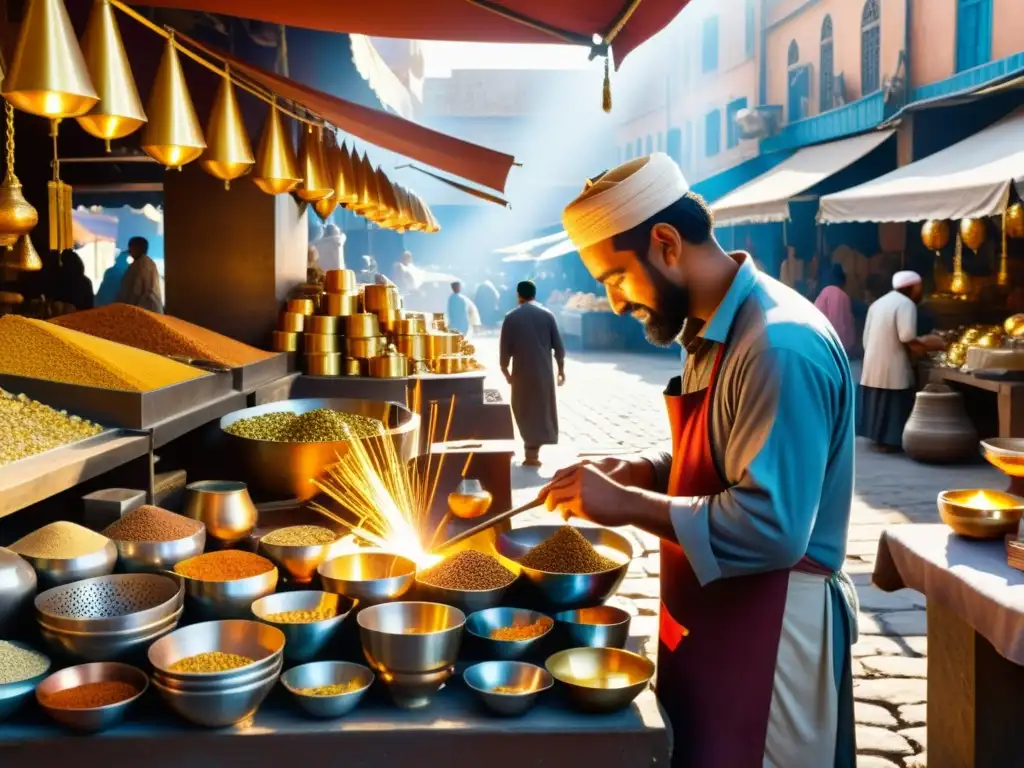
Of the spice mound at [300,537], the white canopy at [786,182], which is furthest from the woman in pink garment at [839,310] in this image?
the spice mound at [300,537]

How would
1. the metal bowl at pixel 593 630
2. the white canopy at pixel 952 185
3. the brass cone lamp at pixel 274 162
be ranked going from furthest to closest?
the white canopy at pixel 952 185
the brass cone lamp at pixel 274 162
the metal bowl at pixel 593 630

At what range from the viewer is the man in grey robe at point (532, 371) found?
8359 mm

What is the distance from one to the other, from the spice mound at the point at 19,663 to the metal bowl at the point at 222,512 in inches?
29.4

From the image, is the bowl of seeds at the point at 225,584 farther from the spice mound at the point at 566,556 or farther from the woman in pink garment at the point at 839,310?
the woman in pink garment at the point at 839,310

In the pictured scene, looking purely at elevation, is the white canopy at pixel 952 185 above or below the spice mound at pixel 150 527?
above

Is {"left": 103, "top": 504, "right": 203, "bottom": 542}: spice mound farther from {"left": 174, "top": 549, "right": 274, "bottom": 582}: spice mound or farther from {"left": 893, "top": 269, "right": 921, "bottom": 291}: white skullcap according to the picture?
{"left": 893, "top": 269, "right": 921, "bottom": 291}: white skullcap

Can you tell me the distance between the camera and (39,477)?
2.45 m

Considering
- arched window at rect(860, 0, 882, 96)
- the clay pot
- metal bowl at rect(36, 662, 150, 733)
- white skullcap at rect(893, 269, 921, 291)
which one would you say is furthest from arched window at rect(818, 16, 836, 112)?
metal bowl at rect(36, 662, 150, 733)

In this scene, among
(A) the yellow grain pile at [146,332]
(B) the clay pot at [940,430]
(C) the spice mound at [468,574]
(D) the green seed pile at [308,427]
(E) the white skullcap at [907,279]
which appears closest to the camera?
(C) the spice mound at [468,574]

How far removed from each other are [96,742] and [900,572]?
7.70 feet

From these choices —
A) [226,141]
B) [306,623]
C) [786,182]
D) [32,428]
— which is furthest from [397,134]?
[786,182]

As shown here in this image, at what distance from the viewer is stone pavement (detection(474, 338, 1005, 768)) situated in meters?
3.47

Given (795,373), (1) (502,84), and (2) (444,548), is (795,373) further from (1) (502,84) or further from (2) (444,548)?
(1) (502,84)

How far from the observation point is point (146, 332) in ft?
14.5
